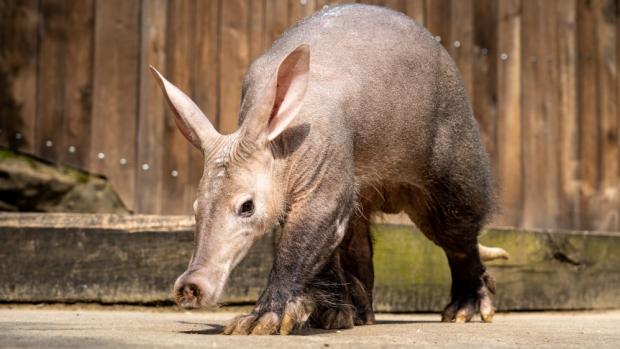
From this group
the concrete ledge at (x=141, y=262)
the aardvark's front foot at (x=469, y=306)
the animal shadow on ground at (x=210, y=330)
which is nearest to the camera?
the animal shadow on ground at (x=210, y=330)

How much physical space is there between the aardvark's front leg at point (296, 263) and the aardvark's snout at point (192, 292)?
296 mm

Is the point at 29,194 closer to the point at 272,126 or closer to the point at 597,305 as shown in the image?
the point at 272,126

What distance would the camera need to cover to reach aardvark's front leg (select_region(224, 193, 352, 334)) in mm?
4821

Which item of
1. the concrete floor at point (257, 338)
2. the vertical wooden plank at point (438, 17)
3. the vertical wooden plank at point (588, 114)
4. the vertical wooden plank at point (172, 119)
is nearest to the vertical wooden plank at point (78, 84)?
the vertical wooden plank at point (172, 119)

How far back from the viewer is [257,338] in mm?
4348

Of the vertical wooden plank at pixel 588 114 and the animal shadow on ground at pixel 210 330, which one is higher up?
the vertical wooden plank at pixel 588 114

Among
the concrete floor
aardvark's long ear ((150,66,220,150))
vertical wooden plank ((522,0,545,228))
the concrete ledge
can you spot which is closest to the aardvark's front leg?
the concrete floor

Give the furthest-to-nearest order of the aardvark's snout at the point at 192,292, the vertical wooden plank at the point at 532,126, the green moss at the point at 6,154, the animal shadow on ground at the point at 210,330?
the vertical wooden plank at the point at 532,126, the green moss at the point at 6,154, the animal shadow on ground at the point at 210,330, the aardvark's snout at the point at 192,292

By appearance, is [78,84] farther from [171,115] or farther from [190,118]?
[190,118]

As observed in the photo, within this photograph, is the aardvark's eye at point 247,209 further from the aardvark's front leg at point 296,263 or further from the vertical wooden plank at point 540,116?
the vertical wooden plank at point 540,116

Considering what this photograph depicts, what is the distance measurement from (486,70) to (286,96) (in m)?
4.33

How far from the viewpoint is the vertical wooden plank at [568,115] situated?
30.6 ft

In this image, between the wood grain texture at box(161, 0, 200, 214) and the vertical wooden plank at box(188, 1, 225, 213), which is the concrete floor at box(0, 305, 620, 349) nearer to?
the wood grain texture at box(161, 0, 200, 214)

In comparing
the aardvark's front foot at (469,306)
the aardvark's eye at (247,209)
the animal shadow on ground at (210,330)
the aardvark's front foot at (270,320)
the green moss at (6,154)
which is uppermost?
the aardvark's eye at (247,209)
